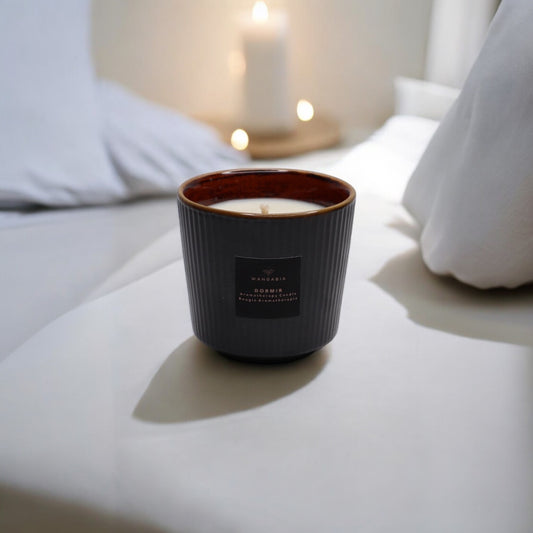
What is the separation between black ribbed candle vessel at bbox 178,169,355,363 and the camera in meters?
0.36

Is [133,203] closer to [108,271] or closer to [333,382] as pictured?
[108,271]

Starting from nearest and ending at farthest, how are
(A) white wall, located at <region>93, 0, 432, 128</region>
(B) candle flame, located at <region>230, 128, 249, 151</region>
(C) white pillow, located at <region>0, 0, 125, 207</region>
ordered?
(C) white pillow, located at <region>0, 0, 125, 207</region> → (B) candle flame, located at <region>230, 128, 249, 151</region> → (A) white wall, located at <region>93, 0, 432, 128</region>

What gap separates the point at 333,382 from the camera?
393 mm

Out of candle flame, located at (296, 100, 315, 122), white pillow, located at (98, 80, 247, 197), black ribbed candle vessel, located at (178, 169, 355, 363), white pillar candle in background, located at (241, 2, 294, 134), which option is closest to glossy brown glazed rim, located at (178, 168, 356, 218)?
black ribbed candle vessel, located at (178, 169, 355, 363)

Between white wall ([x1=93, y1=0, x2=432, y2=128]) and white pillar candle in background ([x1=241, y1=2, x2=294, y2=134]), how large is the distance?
94mm

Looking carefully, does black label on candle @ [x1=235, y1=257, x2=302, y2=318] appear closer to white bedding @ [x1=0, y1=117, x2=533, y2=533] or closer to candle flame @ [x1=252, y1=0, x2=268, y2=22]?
white bedding @ [x1=0, y1=117, x2=533, y2=533]

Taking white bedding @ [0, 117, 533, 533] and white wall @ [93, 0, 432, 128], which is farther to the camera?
white wall @ [93, 0, 432, 128]

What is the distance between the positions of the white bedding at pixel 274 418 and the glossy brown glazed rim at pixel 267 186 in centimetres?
10

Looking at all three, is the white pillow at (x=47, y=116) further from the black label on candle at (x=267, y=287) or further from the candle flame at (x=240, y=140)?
the black label on candle at (x=267, y=287)

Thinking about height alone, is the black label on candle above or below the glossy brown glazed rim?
below

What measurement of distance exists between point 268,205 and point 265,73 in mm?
825

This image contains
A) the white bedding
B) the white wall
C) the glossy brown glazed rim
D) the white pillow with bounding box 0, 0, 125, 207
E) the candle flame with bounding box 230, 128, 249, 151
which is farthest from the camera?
the white wall

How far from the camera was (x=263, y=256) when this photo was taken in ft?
1.19

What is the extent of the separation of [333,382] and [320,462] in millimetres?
73
